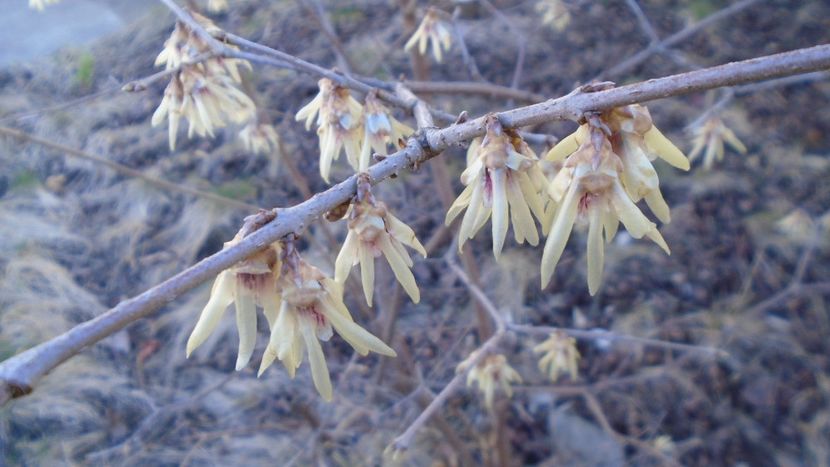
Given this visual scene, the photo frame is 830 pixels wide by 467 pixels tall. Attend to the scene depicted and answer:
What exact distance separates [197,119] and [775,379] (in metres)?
3.27

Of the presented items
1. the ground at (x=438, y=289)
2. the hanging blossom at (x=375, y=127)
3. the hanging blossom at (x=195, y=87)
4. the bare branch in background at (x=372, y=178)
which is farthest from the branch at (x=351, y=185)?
the ground at (x=438, y=289)

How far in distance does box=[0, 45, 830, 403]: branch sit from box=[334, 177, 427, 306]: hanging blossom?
3 centimetres

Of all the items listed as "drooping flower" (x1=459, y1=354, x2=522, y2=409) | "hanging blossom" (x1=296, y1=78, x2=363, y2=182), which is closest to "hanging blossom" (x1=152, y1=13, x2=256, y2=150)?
"hanging blossom" (x1=296, y1=78, x2=363, y2=182)

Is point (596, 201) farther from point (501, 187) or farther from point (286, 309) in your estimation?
point (286, 309)

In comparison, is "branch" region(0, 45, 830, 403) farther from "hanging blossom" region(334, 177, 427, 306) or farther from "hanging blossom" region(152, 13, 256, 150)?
"hanging blossom" region(152, 13, 256, 150)

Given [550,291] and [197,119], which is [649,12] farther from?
[197,119]

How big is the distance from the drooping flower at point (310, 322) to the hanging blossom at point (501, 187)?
0.18 meters

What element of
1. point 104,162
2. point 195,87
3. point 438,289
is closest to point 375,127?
point 195,87

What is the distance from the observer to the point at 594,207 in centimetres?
84

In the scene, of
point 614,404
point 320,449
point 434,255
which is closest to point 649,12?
point 434,255

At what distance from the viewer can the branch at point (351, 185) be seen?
2.00ft

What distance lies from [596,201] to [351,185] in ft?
1.05

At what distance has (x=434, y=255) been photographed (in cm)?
390

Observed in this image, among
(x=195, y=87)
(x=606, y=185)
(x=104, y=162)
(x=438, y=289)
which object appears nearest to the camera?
(x=606, y=185)
